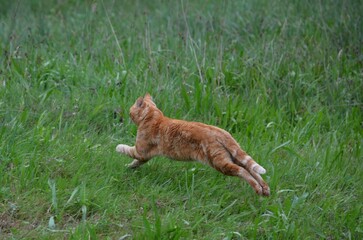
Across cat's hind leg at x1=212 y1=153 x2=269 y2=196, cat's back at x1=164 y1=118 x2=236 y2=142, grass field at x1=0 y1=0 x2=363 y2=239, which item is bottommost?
grass field at x1=0 y1=0 x2=363 y2=239

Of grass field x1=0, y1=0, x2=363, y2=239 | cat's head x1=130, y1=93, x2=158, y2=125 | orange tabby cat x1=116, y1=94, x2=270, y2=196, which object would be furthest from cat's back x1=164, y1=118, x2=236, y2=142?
grass field x1=0, y1=0, x2=363, y2=239

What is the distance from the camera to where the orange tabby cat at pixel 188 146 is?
5660mm

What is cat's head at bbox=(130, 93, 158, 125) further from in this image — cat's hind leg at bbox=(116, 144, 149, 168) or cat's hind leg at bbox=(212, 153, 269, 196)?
cat's hind leg at bbox=(212, 153, 269, 196)

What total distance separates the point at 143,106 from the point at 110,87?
121 centimetres

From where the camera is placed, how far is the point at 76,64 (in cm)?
799

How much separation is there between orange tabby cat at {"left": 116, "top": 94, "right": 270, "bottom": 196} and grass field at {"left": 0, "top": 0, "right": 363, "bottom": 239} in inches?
9.4

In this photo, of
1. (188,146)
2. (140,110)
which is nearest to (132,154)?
(140,110)

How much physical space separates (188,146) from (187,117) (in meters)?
1.51

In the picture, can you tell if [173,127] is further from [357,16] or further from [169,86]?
[357,16]

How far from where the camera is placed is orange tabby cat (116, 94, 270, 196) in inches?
223

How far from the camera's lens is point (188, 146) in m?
5.85

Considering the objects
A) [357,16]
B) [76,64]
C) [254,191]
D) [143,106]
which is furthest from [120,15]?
[254,191]

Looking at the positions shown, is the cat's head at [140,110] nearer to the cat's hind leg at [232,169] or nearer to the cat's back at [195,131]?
the cat's back at [195,131]

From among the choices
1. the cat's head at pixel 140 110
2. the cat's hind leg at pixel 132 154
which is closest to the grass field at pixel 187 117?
the cat's hind leg at pixel 132 154
